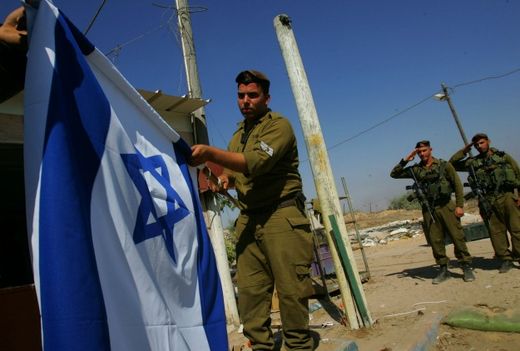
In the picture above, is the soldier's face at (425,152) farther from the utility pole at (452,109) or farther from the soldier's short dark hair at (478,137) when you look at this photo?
the utility pole at (452,109)

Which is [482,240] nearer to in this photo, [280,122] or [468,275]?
[468,275]

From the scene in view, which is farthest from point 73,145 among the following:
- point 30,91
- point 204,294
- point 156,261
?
point 204,294

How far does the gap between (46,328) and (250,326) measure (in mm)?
1728

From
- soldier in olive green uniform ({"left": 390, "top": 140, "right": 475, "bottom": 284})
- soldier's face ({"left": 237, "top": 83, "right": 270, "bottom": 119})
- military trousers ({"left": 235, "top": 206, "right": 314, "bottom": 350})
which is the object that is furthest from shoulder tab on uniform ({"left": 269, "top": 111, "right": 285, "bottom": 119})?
soldier in olive green uniform ({"left": 390, "top": 140, "right": 475, "bottom": 284})

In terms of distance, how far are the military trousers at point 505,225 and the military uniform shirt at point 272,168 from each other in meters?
5.02

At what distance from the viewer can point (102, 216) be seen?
52.6 inches

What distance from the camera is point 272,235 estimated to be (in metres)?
2.56

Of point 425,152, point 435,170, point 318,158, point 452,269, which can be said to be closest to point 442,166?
point 435,170

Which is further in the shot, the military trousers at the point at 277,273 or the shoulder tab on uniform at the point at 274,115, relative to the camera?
the shoulder tab on uniform at the point at 274,115

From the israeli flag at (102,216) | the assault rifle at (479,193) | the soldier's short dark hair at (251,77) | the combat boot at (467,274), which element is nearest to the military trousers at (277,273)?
the israeli flag at (102,216)

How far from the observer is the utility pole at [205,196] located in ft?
20.7

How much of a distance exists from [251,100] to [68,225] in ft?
5.96

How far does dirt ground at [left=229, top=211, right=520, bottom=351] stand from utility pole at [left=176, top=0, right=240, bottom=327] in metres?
0.65

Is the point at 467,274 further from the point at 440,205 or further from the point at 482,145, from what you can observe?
the point at 482,145
